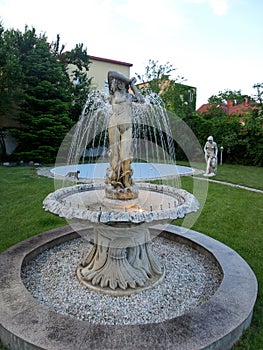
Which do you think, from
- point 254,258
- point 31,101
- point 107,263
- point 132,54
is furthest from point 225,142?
point 107,263

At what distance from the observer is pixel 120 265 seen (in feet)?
11.0

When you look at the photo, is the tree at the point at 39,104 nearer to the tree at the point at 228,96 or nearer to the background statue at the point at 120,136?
the background statue at the point at 120,136

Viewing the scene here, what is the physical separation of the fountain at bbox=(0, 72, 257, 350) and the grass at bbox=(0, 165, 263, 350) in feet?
1.45

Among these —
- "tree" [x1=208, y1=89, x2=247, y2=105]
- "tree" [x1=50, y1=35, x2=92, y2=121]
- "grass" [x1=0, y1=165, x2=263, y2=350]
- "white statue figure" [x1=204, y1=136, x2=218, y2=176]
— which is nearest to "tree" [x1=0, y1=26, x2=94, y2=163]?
"tree" [x1=50, y1=35, x2=92, y2=121]

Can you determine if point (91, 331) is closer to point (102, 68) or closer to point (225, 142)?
point (225, 142)

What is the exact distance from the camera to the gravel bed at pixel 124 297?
2896mm

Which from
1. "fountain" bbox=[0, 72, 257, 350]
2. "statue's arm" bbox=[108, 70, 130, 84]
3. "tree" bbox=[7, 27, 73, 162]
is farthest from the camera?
"tree" bbox=[7, 27, 73, 162]

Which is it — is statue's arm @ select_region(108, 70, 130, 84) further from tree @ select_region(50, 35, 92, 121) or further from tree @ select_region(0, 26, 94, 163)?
tree @ select_region(50, 35, 92, 121)

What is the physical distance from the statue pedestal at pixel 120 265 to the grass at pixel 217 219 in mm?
1356

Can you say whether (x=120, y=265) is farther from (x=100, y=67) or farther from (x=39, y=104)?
(x=100, y=67)

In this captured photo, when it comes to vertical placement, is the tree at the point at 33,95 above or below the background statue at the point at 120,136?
above

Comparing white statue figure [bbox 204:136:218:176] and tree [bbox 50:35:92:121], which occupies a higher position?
tree [bbox 50:35:92:121]

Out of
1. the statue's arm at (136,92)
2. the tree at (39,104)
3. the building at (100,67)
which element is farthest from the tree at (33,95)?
the statue's arm at (136,92)

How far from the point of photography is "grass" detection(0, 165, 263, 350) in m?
3.83
